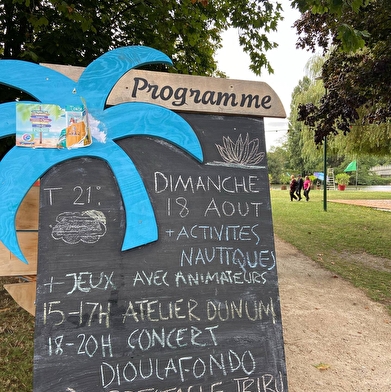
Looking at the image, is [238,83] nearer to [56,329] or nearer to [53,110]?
[53,110]

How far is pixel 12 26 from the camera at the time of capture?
4457 millimetres

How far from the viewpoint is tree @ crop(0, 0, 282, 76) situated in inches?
163

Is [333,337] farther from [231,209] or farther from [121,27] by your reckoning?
[121,27]

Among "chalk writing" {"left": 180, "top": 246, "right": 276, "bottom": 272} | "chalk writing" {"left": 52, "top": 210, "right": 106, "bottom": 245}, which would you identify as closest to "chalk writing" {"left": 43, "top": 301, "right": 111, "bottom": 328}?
"chalk writing" {"left": 52, "top": 210, "right": 106, "bottom": 245}

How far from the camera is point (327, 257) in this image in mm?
7160

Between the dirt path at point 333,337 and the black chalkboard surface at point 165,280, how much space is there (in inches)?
47.1

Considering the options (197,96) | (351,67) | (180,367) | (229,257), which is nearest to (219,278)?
(229,257)

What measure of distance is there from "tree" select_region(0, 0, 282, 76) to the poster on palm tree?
2.13 metres

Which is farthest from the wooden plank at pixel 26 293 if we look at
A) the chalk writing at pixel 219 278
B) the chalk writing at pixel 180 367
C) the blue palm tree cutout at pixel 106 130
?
the chalk writing at pixel 219 278

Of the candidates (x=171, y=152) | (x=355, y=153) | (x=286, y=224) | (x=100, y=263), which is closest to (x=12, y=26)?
(x=171, y=152)

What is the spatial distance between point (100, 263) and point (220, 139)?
40.8 inches

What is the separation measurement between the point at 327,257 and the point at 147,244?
6.12m

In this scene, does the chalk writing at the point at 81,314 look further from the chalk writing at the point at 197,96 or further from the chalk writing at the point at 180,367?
the chalk writing at the point at 197,96

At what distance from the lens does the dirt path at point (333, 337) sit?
2.85m
